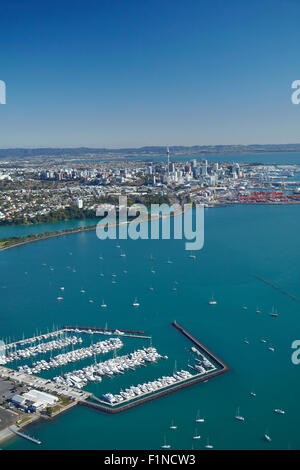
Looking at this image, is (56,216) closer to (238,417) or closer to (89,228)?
(89,228)

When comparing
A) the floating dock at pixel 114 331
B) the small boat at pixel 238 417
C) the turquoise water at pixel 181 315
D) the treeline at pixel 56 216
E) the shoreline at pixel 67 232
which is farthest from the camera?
the treeline at pixel 56 216

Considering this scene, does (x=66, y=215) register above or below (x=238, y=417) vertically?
above

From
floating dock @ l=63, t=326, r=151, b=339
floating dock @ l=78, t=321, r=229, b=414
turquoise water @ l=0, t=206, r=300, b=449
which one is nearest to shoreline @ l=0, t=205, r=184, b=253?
turquoise water @ l=0, t=206, r=300, b=449

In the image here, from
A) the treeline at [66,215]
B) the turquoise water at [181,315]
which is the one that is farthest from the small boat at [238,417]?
the treeline at [66,215]

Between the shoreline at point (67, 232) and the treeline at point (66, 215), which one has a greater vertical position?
the treeline at point (66, 215)

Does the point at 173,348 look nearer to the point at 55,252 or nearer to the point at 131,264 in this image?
the point at 131,264

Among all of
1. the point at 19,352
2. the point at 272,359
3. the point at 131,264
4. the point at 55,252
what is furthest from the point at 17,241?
the point at 272,359

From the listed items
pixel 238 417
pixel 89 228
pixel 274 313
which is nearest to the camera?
pixel 238 417

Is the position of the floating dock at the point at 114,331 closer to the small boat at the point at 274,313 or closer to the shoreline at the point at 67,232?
the small boat at the point at 274,313

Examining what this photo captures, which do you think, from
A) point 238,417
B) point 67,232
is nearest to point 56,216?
point 67,232
